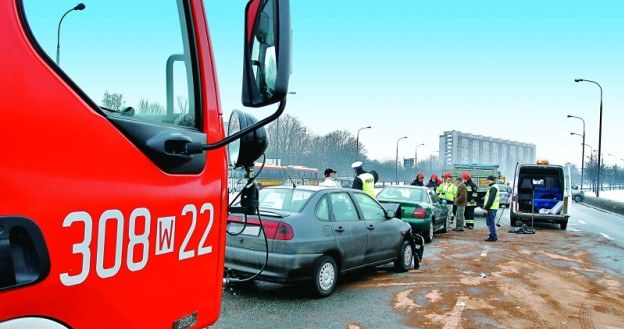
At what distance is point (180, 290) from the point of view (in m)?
1.90

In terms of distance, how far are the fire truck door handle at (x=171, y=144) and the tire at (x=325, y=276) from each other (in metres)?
4.62

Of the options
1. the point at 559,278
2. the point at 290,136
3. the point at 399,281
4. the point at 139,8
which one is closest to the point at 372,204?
the point at 399,281

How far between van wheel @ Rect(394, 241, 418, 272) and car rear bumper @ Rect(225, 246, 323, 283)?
2.37 m

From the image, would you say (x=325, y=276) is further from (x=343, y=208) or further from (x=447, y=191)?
(x=447, y=191)

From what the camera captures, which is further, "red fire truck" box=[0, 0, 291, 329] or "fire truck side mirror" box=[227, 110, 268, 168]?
"fire truck side mirror" box=[227, 110, 268, 168]

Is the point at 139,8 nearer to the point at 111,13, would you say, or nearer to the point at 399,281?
the point at 111,13

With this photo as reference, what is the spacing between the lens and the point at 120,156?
63.4 inches

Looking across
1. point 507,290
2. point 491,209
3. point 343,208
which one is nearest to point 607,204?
point 491,209

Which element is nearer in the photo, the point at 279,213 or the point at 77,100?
the point at 77,100

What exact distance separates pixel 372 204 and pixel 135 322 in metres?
6.28

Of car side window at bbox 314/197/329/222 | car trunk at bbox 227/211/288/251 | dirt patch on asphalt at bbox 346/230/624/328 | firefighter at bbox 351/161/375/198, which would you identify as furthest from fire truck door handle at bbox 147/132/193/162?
firefighter at bbox 351/161/375/198

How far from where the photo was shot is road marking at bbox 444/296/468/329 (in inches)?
208

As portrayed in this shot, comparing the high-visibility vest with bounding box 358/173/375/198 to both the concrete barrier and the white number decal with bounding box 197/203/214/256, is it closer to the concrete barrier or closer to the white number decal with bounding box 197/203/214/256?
the white number decal with bounding box 197/203/214/256

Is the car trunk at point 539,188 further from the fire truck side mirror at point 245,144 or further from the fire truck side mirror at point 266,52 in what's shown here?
the fire truck side mirror at point 266,52
